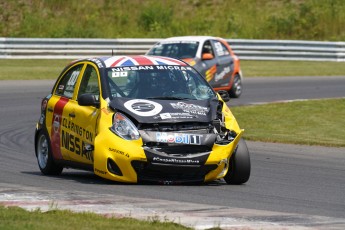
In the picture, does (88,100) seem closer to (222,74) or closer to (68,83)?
(68,83)

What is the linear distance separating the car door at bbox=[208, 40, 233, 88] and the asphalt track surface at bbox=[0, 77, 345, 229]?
27.1 ft

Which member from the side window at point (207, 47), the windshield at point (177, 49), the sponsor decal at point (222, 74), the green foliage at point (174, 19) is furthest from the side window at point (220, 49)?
the green foliage at point (174, 19)

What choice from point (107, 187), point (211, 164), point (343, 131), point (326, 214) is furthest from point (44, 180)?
point (343, 131)

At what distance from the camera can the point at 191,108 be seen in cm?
1105

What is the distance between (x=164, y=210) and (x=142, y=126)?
2.07 meters

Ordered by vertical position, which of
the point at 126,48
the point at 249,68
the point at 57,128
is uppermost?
the point at 57,128

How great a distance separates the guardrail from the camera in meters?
37.9

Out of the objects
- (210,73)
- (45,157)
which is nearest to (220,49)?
(210,73)

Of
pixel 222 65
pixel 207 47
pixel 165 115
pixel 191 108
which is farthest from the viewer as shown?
pixel 222 65

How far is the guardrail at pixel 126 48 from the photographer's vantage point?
37.9 m

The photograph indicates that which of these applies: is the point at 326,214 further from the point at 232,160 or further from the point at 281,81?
the point at 281,81

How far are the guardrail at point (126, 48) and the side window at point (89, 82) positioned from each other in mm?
25497

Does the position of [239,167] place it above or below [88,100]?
below

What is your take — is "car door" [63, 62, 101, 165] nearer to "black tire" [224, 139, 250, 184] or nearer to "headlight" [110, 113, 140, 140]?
"headlight" [110, 113, 140, 140]
